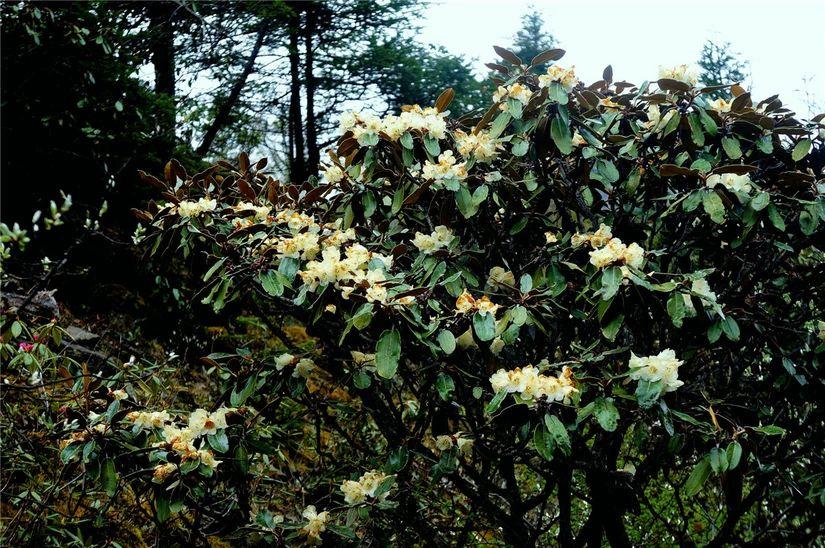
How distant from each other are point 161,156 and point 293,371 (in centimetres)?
287

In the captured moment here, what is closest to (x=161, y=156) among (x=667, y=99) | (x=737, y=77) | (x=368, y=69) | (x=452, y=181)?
(x=452, y=181)

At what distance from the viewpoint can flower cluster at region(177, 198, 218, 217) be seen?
227cm

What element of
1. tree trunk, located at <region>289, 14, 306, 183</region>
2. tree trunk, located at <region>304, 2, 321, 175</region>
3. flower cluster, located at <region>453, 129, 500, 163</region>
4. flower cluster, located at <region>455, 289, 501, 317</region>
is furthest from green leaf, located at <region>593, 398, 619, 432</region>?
tree trunk, located at <region>289, 14, 306, 183</region>

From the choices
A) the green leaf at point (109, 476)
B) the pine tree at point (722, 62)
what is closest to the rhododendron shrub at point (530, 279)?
the green leaf at point (109, 476)

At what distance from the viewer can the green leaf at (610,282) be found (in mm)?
1828

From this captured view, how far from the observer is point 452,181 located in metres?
2.14

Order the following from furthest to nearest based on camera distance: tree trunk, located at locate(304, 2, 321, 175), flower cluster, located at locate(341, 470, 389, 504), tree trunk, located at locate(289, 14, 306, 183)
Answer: tree trunk, located at locate(289, 14, 306, 183)
tree trunk, located at locate(304, 2, 321, 175)
flower cluster, located at locate(341, 470, 389, 504)

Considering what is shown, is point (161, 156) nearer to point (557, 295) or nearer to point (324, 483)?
point (324, 483)

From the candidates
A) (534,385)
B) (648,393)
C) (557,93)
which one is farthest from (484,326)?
(557,93)

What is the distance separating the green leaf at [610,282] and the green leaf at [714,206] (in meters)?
0.36

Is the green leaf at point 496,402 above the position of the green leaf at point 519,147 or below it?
below

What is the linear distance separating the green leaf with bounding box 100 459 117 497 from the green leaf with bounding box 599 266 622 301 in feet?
5.01

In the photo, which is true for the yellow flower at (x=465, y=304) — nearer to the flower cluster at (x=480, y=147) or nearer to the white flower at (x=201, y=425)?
the flower cluster at (x=480, y=147)

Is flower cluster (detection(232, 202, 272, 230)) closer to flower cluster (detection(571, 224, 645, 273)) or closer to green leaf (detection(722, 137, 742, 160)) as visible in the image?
flower cluster (detection(571, 224, 645, 273))
